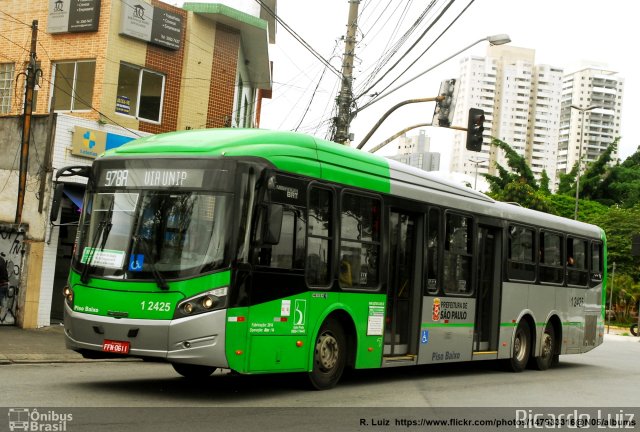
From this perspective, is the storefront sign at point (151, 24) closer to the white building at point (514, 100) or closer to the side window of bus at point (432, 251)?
the side window of bus at point (432, 251)

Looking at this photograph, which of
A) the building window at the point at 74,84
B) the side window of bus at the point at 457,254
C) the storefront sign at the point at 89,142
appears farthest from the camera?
the building window at the point at 74,84

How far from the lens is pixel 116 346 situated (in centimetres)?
981

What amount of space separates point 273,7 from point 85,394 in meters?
23.3

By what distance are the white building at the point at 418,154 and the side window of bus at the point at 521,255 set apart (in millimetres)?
13310

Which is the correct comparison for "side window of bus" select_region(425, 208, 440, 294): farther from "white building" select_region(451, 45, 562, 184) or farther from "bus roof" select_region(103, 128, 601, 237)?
"white building" select_region(451, 45, 562, 184)

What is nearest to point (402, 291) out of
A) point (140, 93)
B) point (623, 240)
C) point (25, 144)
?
point (25, 144)

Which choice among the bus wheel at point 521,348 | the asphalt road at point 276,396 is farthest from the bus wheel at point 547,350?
the asphalt road at point 276,396

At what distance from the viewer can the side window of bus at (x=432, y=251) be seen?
13.5 m

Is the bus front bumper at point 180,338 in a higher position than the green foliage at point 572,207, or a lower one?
lower

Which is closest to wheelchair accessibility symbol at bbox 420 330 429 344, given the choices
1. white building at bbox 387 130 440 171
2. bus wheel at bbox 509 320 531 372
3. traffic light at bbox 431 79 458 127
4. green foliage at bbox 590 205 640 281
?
bus wheel at bbox 509 320 531 372

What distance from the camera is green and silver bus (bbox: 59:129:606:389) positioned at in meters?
9.66

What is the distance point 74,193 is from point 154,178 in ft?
31.1

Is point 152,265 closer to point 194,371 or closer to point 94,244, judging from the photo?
point 94,244

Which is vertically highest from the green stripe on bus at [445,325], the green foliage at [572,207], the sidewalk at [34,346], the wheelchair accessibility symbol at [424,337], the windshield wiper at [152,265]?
the green foliage at [572,207]
